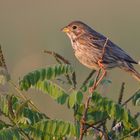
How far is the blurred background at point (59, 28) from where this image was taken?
9.76m

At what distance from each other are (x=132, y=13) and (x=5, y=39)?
108 inches

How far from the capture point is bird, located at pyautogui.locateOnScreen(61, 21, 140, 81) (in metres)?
6.45

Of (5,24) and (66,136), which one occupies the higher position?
(66,136)

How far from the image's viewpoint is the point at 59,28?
48.6ft

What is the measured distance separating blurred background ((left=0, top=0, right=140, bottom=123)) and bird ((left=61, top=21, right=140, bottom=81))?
765 millimetres

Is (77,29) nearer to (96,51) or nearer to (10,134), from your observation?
(96,51)

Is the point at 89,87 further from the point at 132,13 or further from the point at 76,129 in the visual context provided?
the point at 132,13

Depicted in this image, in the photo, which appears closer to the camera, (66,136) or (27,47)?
(66,136)

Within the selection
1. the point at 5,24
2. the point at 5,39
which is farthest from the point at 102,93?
the point at 5,24

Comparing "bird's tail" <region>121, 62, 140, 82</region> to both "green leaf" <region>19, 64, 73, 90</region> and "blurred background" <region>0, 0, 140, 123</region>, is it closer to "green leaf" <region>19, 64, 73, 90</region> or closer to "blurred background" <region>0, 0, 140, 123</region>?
"blurred background" <region>0, 0, 140, 123</region>

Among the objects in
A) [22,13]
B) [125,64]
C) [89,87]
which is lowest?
[22,13]

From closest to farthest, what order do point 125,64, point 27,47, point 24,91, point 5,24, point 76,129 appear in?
1. point 76,129
2. point 24,91
3. point 125,64
4. point 27,47
5. point 5,24

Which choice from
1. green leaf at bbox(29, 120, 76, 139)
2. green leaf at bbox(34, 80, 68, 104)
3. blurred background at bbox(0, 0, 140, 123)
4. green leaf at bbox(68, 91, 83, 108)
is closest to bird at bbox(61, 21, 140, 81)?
blurred background at bbox(0, 0, 140, 123)

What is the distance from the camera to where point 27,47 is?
11.4 metres
